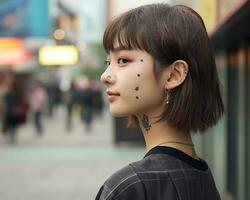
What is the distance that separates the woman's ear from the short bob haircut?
0.01 metres

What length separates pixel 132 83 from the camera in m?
1.58

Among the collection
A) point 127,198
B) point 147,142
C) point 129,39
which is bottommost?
point 127,198

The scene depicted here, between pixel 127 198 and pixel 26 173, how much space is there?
33.6ft

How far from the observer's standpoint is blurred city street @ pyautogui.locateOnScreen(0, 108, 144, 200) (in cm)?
933

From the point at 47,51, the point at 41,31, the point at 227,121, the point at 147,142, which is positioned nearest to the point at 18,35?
the point at 41,31

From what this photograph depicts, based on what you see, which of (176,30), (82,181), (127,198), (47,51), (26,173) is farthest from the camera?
(47,51)

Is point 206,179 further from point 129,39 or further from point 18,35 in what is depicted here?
point 18,35

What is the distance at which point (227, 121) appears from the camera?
8.00 m

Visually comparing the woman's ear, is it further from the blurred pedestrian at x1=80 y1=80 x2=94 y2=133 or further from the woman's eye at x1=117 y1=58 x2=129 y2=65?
the blurred pedestrian at x1=80 y1=80 x2=94 y2=133

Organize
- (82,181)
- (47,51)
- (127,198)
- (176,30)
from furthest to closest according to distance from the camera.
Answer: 1. (47,51)
2. (82,181)
3. (176,30)
4. (127,198)

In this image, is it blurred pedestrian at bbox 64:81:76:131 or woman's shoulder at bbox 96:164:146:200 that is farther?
blurred pedestrian at bbox 64:81:76:131

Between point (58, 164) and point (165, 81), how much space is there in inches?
444

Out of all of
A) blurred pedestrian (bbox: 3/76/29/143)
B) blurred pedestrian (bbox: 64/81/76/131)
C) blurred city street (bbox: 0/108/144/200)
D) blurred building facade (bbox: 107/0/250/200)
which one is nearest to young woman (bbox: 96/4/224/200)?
blurred building facade (bbox: 107/0/250/200)

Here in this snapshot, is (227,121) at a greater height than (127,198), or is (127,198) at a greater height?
(127,198)
